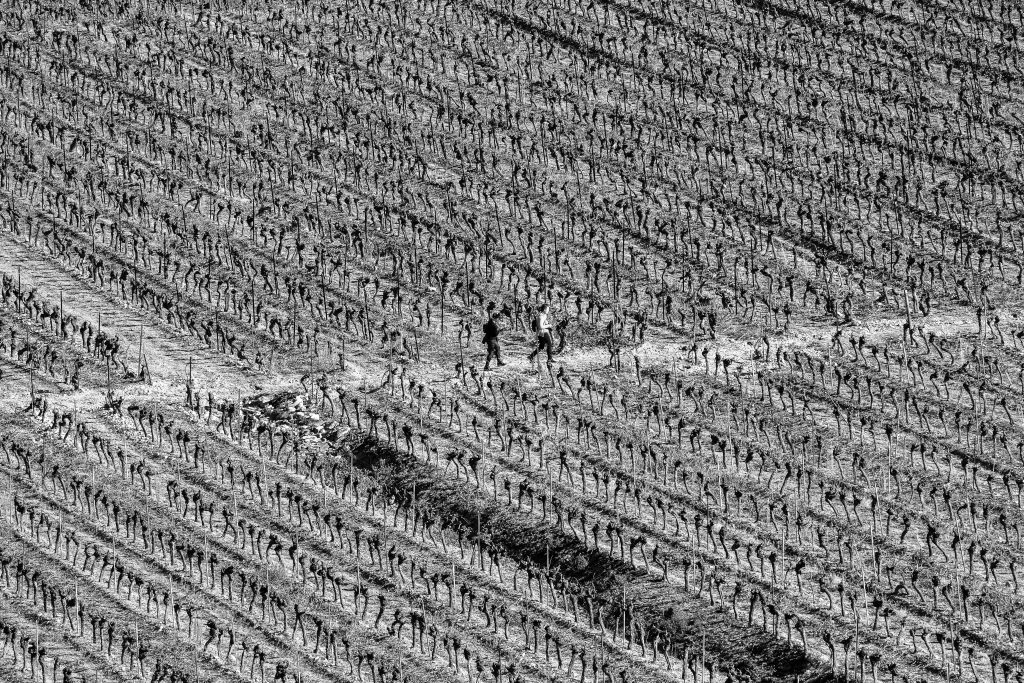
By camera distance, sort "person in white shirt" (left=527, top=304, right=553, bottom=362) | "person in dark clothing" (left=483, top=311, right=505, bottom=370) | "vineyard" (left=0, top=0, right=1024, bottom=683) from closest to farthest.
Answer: "vineyard" (left=0, top=0, right=1024, bottom=683) < "person in dark clothing" (left=483, top=311, right=505, bottom=370) < "person in white shirt" (left=527, top=304, right=553, bottom=362)

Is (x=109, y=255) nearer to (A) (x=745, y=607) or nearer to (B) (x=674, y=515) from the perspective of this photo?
(B) (x=674, y=515)

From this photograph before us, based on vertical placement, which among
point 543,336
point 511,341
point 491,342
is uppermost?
point 543,336

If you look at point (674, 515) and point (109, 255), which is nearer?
point (674, 515)

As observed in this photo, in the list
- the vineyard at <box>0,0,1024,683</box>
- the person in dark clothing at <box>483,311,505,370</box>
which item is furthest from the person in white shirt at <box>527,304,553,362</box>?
the person in dark clothing at <box>483,311,505,370</box>

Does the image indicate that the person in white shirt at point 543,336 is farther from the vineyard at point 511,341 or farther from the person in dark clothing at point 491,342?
the person in dark clothing at point 491,342

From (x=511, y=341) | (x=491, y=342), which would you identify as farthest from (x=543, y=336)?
(x=511, y=341)

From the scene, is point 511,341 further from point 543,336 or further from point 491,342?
point 491,342

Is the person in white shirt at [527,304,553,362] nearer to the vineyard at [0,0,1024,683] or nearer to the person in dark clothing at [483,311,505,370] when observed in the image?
the vineyard at [0,0,1024,683]

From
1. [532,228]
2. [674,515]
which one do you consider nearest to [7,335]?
[532,228]
